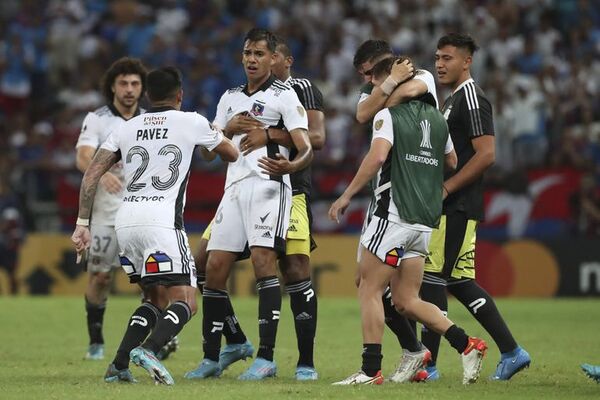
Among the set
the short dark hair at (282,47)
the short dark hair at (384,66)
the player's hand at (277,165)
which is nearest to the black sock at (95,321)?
the player's hand at (277,165)

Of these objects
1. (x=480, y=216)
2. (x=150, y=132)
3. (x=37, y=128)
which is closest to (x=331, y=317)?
(x=480, y=216)

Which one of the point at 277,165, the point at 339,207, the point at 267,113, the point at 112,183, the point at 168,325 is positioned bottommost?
the point at 168,325

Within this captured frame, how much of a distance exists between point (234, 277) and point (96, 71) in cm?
684

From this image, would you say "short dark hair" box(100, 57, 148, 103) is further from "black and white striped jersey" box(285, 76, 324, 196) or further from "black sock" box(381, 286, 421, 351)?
"black sock" box(381, 286, 421, 351)

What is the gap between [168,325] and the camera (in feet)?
30.2

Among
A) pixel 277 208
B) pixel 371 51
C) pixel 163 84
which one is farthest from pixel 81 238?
pixel 371 51

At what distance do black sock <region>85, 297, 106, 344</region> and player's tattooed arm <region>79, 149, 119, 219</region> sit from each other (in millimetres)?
2901

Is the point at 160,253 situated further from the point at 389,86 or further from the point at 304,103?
the point at 389,86

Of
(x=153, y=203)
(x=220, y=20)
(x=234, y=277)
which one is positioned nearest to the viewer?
(x=153, y=203)

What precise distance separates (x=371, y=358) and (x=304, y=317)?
910 mm

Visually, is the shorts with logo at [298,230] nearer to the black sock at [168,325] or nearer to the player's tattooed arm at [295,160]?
the player's tattooed arm at [295,160]

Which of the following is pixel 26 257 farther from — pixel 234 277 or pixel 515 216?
pixel 515 216

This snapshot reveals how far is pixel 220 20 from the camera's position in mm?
27203

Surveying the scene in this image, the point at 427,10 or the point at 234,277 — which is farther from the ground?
the point at 427,10
